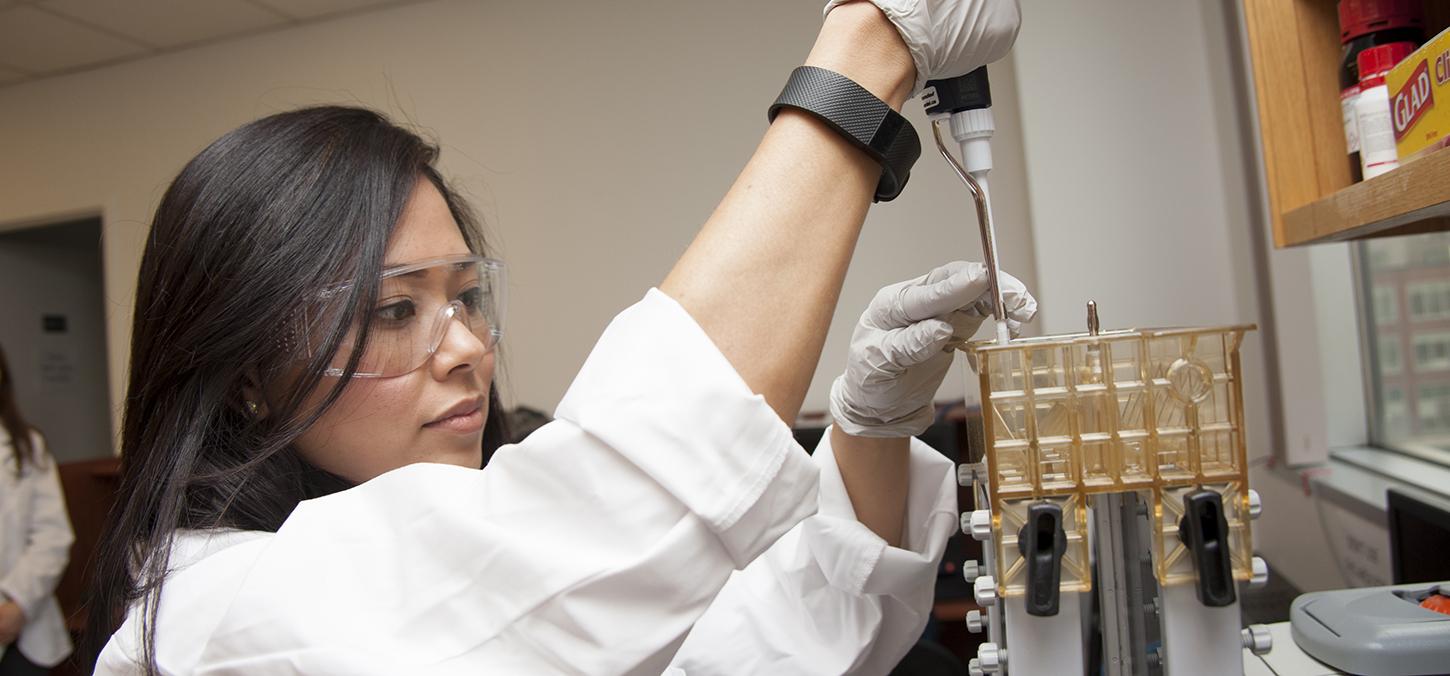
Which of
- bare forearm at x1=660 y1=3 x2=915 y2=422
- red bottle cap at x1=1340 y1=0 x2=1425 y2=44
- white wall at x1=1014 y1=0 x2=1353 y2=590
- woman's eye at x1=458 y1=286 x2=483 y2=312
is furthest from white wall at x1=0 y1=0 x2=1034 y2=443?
bare forearm at x1=660 y1=3 x2=915 y2=422

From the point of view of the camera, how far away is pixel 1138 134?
283cm

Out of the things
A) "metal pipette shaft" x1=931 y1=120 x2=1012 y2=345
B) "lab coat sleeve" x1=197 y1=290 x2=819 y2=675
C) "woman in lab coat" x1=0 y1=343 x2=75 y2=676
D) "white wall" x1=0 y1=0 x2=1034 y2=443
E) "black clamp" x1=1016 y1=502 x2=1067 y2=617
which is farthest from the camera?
"white wall" x1=0 y1=0 x2=1034 y2=443

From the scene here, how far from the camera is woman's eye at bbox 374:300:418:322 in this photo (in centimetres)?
90

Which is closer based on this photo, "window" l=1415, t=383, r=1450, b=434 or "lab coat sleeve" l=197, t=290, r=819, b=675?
"lab coat sleeve" l=197, t=290, r=819, b=675

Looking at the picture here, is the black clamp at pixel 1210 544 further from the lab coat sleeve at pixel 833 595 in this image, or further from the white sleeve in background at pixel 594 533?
the lab coat sleeve at pixel 833 595

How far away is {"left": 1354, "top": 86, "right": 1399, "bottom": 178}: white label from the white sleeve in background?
658 millimetres

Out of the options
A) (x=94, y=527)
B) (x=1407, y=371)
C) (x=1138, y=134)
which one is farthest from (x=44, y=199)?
(x=1407, y=371)

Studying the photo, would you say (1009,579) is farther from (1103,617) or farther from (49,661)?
(49,661)

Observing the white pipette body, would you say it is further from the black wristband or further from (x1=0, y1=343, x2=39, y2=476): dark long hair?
(x1=0, y1=343, x2=39, y2=476): dark long hair

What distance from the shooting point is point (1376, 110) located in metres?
0.85

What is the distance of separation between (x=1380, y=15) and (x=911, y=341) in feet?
1.79

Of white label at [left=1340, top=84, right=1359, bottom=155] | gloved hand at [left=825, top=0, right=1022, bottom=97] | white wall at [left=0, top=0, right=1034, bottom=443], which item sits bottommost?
white label at [left=1340, top=84, right=1359, bottom=155]

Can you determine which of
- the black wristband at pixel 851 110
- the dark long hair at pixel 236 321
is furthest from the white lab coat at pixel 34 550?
the black wristband at pixel 851 110

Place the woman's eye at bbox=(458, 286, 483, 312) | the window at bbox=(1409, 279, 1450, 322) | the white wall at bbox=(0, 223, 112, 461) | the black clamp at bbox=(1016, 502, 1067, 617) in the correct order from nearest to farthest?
1. the black clamp at bbox=(1016, 502, 1067, 617)
2. the woman's eye at bbox=(458, 286, 483, 312)
3. the window at bbox=(1409, 279, 1450, 322)
4. the white wall at bbox=(0, 223, 112, 461)
